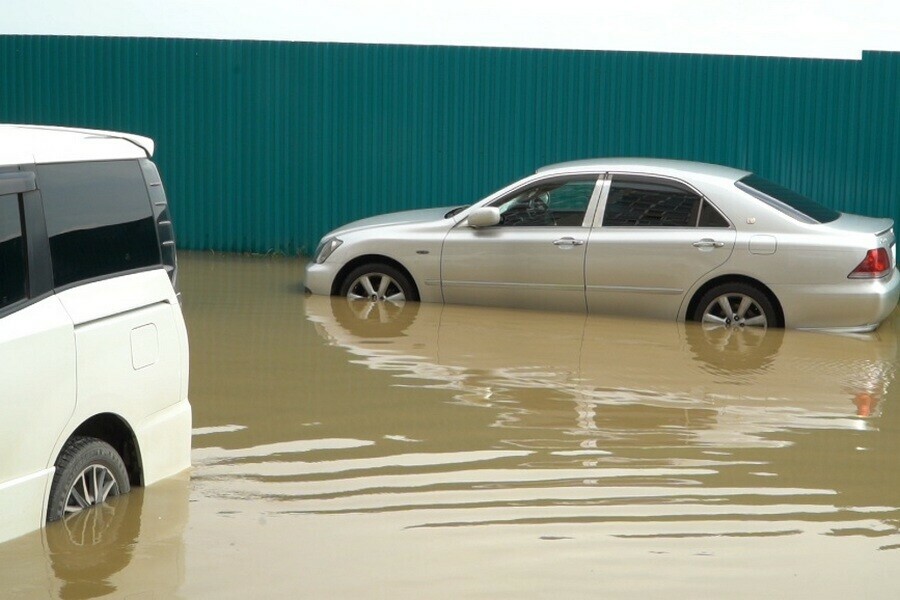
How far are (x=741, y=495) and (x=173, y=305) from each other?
283cm

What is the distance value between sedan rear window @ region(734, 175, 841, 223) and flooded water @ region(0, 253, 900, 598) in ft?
3.36

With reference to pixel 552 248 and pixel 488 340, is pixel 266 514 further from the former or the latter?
pixel 552 248

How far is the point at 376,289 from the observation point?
11852 mm

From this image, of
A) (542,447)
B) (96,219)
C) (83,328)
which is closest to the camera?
(83,328)

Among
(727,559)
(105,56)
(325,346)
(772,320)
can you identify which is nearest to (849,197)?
(772,320)

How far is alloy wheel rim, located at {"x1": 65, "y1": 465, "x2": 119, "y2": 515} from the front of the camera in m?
5.43

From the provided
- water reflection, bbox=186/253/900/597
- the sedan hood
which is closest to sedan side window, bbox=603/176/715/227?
water reflection, bbox=186/253/900/597

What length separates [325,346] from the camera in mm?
9820

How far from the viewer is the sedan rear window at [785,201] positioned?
1080 cm

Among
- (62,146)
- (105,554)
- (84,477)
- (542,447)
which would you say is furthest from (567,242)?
(105,554)

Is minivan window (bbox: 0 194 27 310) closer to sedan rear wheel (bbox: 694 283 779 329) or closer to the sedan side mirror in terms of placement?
the sedan side mirror

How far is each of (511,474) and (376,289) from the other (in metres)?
5.48

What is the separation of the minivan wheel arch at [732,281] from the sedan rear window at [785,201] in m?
0.63

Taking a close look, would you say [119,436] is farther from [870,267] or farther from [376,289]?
[870,267]
